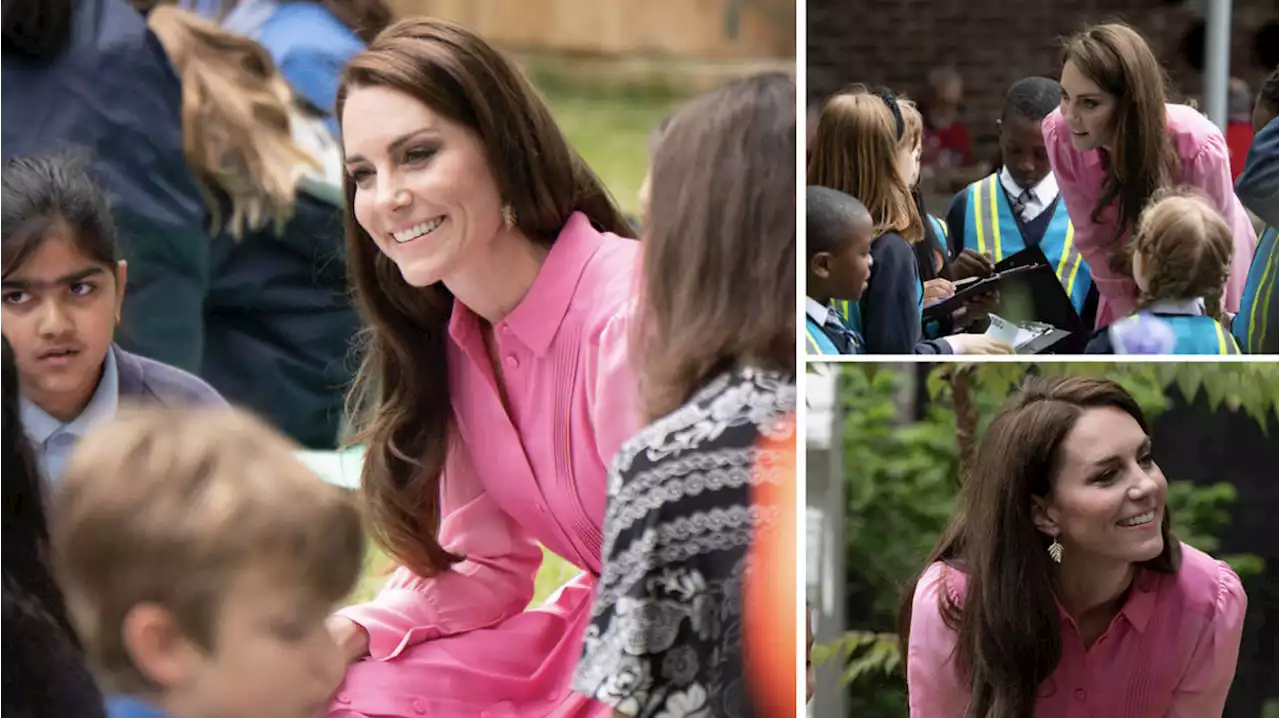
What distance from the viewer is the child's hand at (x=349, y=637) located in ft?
8.24

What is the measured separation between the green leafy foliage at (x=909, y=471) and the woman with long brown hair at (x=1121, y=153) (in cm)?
15

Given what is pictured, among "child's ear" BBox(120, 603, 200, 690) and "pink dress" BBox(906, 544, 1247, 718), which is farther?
"pink dress" BBox(906, 544, 1247, 718)

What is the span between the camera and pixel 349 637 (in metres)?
2.52

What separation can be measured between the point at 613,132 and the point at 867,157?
1.37 feet

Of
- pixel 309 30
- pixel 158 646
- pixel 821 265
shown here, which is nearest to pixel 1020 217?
pixel 821 265

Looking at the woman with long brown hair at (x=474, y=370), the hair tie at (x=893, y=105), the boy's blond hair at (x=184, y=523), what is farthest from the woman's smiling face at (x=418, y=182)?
the hair tie at (x=893, y=105)

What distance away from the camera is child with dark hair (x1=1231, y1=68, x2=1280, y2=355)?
8.46ft

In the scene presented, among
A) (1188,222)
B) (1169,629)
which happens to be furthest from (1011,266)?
(1169,629)

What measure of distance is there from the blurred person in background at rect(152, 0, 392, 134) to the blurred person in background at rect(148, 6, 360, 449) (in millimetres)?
21

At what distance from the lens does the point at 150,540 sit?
2.44 m

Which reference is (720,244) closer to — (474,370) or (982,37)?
(474,370)

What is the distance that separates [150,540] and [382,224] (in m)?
0.61

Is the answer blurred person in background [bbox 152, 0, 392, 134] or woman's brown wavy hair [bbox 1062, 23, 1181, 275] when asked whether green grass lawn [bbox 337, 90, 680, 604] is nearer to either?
blurred person in background [bbox 152, 0, 392, 134]

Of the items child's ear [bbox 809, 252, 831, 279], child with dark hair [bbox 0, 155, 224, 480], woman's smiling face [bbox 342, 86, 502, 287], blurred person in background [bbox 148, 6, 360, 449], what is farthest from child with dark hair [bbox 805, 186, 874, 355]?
child with dark hair [bbox 0, 155, 224, 480]
